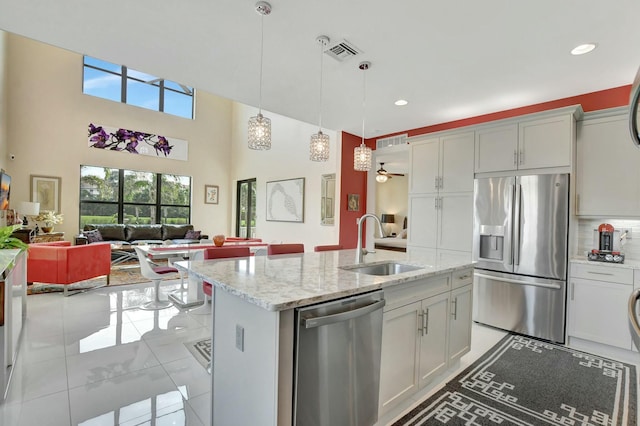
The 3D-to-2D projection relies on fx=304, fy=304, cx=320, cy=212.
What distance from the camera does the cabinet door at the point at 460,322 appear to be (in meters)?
2.40

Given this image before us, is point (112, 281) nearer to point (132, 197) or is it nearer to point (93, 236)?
point (93, 236)

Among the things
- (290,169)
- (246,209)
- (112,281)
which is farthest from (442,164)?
(246,209)

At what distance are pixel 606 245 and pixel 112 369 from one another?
4.71 m

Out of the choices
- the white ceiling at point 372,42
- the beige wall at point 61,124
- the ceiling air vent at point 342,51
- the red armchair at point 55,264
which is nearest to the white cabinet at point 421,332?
the white ceiling at point 372,42

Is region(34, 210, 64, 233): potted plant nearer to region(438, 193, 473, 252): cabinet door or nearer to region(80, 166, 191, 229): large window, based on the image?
region(80, 166, 191, 229): large window

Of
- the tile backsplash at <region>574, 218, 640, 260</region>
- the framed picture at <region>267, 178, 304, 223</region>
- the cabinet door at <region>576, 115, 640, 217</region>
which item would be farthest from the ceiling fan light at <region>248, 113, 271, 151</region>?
the framed picture at <region>267, 178, 304, 223</region>

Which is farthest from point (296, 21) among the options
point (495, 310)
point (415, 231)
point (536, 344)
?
point (536, 344)

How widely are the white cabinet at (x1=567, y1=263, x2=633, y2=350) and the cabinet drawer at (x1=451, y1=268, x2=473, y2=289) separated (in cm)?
137

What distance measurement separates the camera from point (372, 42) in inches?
106

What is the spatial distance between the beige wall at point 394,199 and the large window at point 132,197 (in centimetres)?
642

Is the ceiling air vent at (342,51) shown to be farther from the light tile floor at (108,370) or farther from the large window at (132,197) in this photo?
the large window at (132,197)

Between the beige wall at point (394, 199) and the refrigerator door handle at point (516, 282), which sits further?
the beige wall at point (394, 199)

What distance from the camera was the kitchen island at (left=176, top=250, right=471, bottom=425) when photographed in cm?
127

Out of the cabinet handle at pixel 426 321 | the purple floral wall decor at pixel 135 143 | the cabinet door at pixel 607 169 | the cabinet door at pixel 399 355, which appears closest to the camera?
the cabinet door at pixel 399 355
